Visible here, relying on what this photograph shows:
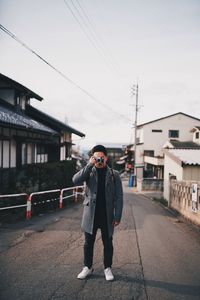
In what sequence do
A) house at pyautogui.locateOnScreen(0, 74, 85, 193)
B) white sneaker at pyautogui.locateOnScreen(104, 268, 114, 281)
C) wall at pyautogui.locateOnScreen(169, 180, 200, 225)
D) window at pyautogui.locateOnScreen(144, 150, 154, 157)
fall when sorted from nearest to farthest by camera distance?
white sneaker at pyautogui.locateOnScreen(104, 268, 114, 281) → wall at pyautogui.locateOnScreen(169, 180, 200, 225) → house at pyautogui.locateOnScreen(0, 74, 85, 193) → window at pyautogui.locateOnScreen(144, 150, 154, 157)

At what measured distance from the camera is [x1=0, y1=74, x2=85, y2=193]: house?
10.3m

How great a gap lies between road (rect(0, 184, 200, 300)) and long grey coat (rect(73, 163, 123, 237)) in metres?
0.75

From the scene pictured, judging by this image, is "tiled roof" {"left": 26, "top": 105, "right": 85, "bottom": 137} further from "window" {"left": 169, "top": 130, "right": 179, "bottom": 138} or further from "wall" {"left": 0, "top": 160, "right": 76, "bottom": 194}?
"window" {"left": 169, "top": 130, "right": 179, "bottom": 138}

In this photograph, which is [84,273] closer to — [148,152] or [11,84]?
[11,84]

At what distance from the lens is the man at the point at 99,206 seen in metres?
3.77

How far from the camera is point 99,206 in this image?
3.82 metres

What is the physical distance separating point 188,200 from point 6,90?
11.2 meters

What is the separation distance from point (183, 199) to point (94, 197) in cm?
758

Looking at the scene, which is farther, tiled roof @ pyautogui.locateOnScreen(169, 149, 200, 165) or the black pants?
tiled roof @ pyautogui.locateOnScreen(169, 149, 200, 165)

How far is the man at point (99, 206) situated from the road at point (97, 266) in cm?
35

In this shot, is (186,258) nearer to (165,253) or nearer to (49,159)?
(165,253)

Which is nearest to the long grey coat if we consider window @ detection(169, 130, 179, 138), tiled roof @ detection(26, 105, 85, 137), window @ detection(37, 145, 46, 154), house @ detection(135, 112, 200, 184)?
window @ detection(37, 145, 46, 154)

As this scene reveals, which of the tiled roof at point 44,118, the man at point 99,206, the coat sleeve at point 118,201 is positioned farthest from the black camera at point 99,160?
the tiled roof at point 44,118

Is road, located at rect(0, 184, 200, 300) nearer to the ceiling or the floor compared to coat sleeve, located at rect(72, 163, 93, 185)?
nearer to the floor
